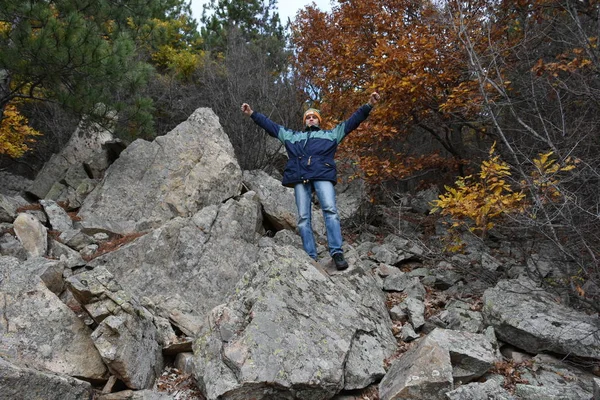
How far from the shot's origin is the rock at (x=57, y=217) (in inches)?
288

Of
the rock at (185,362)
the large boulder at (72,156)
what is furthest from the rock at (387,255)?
the large boulder at (72,156)

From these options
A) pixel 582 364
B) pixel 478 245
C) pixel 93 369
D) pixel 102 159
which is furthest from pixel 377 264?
pixel 102 159

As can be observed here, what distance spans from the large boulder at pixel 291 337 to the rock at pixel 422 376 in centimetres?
29

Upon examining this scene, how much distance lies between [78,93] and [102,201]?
2.19m

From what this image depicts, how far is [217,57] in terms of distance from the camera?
625 inches

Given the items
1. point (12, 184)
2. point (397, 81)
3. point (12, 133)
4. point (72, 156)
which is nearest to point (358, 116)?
point (397, 81)

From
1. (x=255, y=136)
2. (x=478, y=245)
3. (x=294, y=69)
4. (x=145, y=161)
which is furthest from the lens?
(x=294, y=69)

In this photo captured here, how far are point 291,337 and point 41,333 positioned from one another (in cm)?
228

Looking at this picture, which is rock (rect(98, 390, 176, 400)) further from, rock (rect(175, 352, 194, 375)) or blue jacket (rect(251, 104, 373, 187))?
blue jacket (rect(251, 104, 373, 187))

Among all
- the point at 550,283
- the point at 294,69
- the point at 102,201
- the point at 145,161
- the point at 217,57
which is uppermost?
the point at 217,57

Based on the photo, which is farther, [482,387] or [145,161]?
[145,161]

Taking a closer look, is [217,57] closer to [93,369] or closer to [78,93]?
[78,93]

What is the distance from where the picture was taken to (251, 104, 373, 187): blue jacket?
17.8 feet

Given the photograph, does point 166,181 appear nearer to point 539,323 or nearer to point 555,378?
point 539,323
